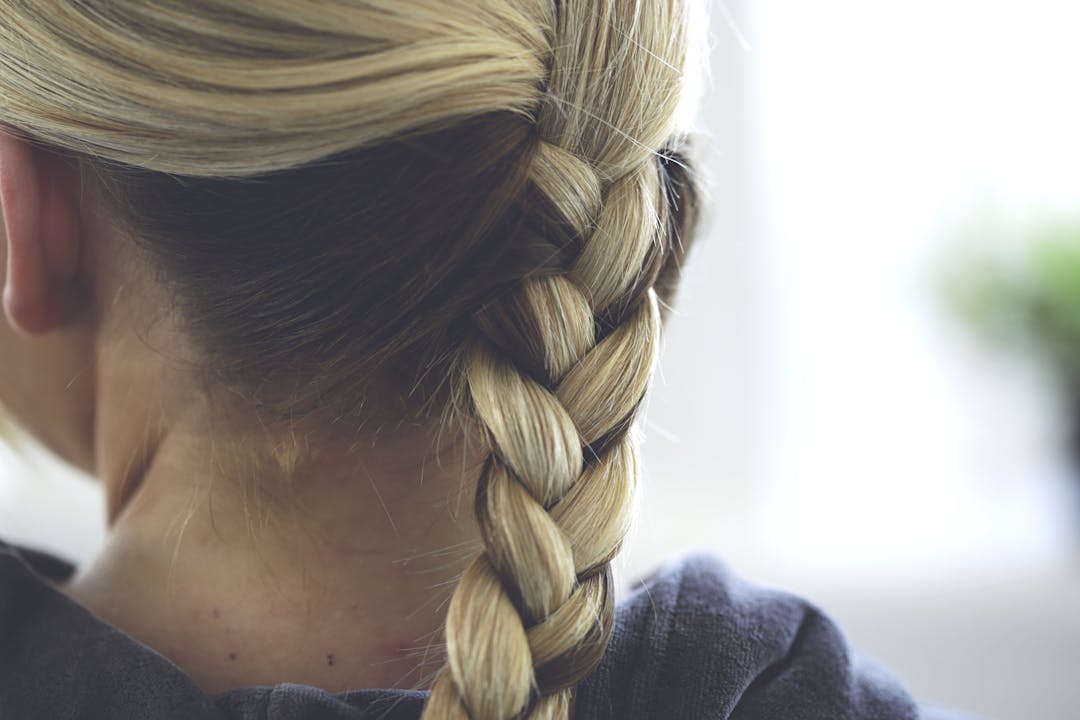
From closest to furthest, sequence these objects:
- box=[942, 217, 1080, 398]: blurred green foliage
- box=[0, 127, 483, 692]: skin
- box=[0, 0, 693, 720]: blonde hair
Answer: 1. box=[0, 0, 693, 720]: blonde hair
2. box=[0, 127, 483, 692]: skin
3. box=[942, 217, 1080, 398]: blurred green foliage

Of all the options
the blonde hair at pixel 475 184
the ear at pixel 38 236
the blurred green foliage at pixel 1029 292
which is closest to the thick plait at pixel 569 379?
the blonde hair at pixel 475 184

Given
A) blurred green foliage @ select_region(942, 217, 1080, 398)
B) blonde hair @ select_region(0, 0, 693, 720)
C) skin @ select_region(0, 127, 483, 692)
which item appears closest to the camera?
blonde hair @ select_region(0, 0, 693, 720)

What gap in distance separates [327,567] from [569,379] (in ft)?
0.63

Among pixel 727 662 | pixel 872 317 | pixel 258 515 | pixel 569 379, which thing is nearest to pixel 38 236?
pixel 258 515

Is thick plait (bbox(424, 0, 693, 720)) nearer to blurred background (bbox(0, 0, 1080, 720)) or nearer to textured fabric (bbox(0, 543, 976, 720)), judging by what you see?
textured fabric (bbox(0, 543, 976, 720))

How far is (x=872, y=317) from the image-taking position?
5.52 ft

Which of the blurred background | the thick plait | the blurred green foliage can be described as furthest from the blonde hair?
the blurred green foliage

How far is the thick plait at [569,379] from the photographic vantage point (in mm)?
486

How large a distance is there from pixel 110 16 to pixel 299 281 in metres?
0.15

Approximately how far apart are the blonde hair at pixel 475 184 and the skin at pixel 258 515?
5 cm

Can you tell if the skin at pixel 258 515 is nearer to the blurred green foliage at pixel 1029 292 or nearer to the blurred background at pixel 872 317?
the blurred background at pixel 872 317

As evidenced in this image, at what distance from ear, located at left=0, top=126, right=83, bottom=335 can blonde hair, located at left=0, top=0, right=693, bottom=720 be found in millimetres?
26

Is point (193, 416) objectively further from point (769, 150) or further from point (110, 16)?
point (769, 150)

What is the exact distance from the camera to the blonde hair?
477 millimetres
